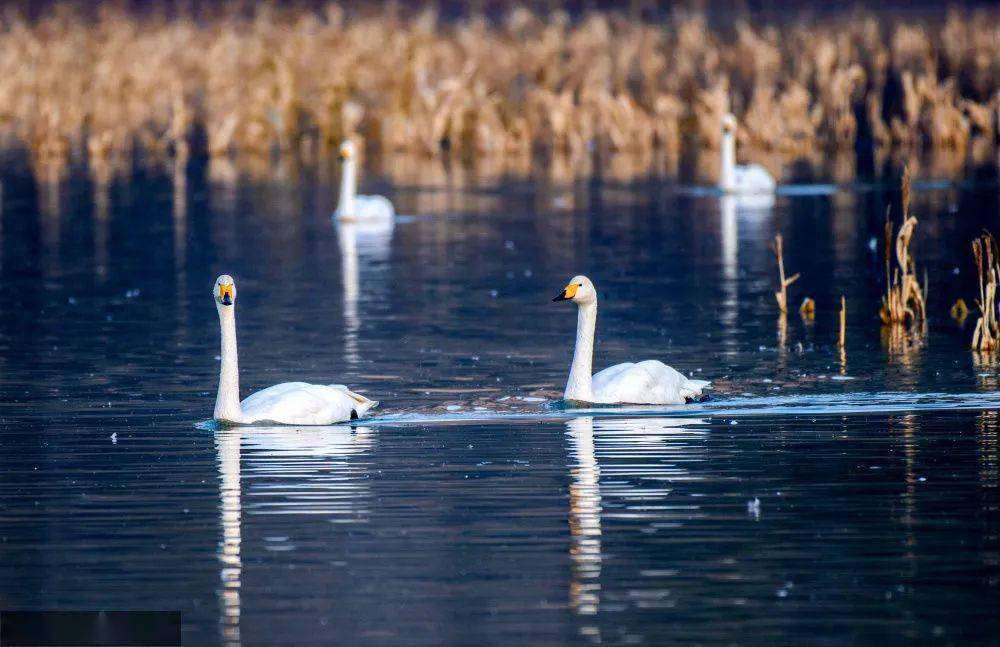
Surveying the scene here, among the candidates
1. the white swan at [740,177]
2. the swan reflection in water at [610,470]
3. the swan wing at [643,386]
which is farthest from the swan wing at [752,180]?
A: the swan reflection in water at [610,470]

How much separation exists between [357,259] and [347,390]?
35.8ft

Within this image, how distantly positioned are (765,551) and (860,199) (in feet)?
68.5

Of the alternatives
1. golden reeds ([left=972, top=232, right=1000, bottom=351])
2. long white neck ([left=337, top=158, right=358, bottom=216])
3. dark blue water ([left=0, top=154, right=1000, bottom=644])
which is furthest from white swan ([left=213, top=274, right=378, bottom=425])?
long white neck ([left=337, top=158, right=358, bottom=216])

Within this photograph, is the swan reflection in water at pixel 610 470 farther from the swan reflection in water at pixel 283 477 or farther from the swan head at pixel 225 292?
the swan head at pixel 225 292

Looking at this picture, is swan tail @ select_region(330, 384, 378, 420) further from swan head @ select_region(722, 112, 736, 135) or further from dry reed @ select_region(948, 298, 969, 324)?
swan head @ select_region(722, 112, 736, 135)

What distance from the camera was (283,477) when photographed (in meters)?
11.4

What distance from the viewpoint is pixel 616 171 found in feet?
118

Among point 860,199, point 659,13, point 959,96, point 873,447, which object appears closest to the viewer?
point 873,447

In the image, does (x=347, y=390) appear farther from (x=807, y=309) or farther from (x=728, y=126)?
(x=728, y=126)

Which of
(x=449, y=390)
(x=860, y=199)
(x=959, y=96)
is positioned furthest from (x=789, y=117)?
(x=449, y=390)

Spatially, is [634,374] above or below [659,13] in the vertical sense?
below

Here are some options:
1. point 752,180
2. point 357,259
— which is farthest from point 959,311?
point 752,180

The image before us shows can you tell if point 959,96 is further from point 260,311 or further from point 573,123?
point 260,311

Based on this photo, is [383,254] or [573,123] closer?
[383,254]
